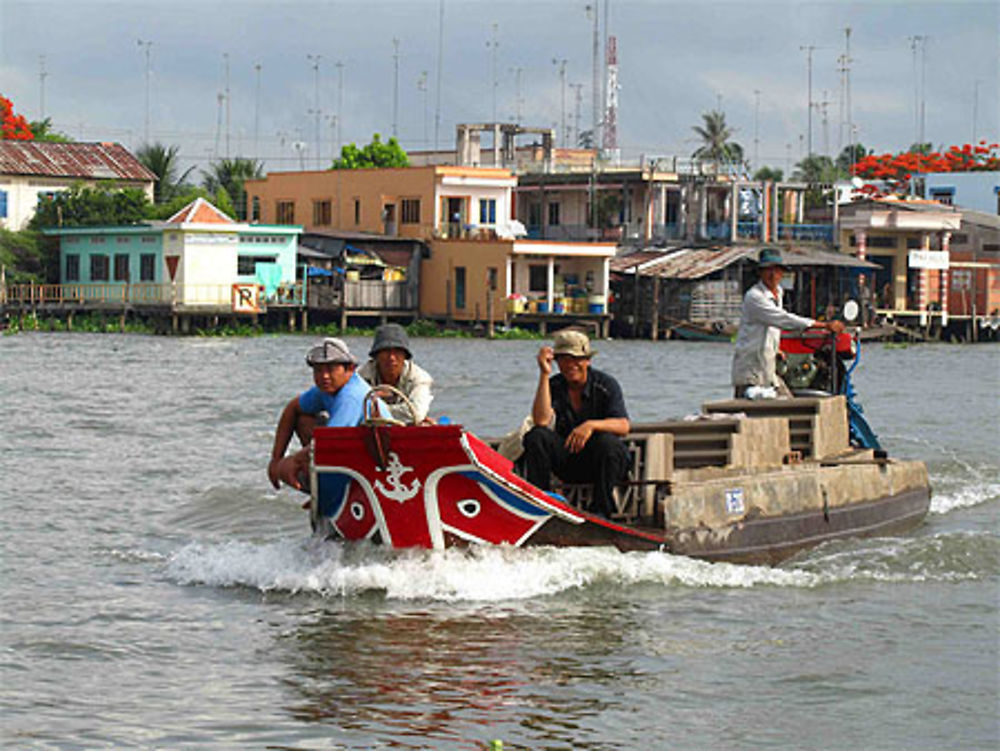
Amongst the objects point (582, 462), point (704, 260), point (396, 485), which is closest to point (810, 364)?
point (582, 462)

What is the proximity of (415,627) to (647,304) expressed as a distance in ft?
158

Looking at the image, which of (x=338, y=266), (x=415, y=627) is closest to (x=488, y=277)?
(x=338, y=266)

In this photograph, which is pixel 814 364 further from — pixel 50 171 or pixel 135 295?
pixel 50 171

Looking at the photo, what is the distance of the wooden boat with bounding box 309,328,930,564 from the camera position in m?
10.2

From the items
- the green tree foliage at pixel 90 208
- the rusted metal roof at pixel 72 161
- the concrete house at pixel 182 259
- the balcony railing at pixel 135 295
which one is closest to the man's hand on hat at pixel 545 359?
the balcony railing at pixel 135 295

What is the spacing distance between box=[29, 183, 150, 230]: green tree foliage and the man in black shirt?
5030 centimetres

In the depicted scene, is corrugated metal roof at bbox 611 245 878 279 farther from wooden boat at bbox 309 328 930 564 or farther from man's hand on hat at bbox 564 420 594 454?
man's hand on hat at bbox 564 420 594 454

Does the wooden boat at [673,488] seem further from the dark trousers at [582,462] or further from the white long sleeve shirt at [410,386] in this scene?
the white long sleeve shirt at [410,386]

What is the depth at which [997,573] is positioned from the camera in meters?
12.8

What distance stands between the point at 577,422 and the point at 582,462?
33 cm

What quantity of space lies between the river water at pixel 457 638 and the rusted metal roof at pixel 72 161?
4795cm

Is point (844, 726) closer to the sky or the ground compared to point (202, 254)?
closer to the ground

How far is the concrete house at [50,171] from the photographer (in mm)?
62250

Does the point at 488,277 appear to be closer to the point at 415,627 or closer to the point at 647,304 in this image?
the point at 647,304
